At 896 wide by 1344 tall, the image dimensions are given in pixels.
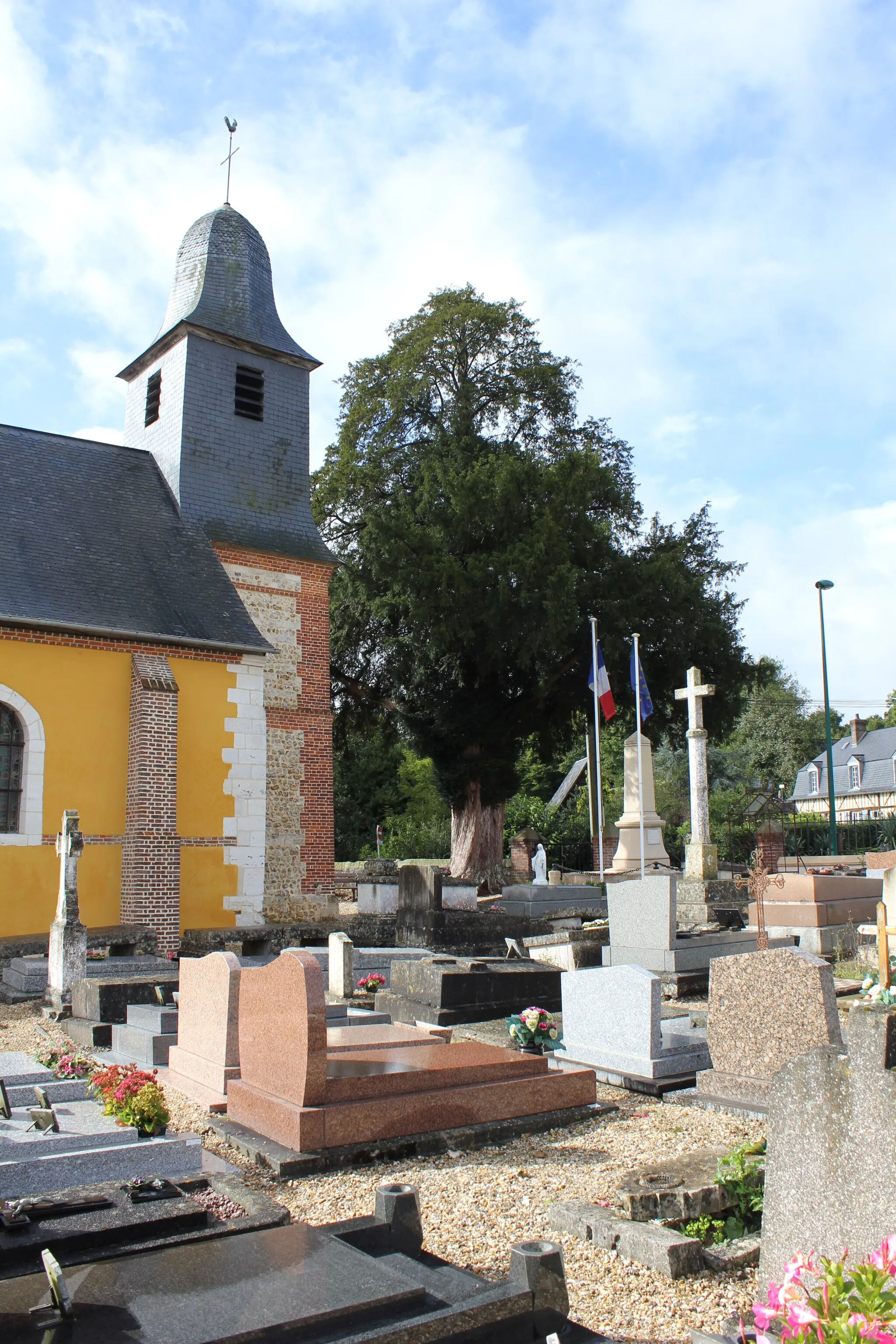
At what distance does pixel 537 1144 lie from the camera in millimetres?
5766

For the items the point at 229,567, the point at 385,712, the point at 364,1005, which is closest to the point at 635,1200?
the point at 364,1005

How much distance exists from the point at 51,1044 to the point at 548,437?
18947 millimetres

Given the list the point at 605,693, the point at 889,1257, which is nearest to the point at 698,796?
the point at 605,693

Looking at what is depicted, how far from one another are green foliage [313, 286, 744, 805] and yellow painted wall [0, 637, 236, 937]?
21.0 ft

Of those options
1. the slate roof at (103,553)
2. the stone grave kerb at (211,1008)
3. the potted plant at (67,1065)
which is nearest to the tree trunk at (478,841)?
the slate roof at (103,553)

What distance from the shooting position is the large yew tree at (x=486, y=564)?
2014cm

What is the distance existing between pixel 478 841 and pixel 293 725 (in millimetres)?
6989

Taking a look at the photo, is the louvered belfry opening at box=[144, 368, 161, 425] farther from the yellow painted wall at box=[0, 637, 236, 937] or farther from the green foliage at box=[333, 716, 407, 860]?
the green foliage at box=[333, 716, 407, 860]

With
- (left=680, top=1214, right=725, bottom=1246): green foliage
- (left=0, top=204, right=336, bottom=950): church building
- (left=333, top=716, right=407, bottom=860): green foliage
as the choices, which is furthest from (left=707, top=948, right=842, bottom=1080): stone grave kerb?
(left=333, top=716, right=407, bottom=860): green foliage

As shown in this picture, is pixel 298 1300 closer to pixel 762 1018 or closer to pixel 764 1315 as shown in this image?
pixel 764 1315

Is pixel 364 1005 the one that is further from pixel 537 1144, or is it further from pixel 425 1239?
pixel 425 1239

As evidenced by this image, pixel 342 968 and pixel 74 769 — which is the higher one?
pixel 74 769

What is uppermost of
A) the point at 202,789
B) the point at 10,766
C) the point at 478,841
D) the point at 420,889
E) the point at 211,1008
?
the point at 10,766

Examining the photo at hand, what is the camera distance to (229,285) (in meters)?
18.1
